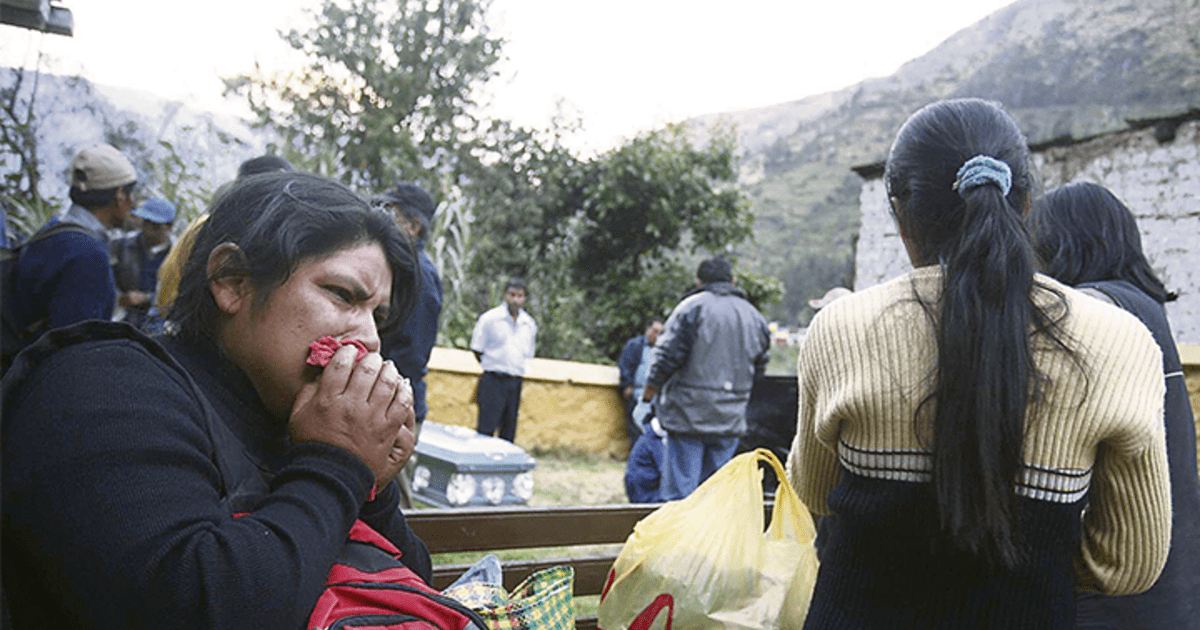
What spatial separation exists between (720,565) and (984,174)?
948mm

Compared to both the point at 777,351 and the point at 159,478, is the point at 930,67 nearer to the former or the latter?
the point at 777,351

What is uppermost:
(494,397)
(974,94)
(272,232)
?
(974,94)

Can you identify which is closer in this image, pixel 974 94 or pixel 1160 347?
pixel 1160 347

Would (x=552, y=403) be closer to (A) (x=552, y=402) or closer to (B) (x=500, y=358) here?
(A) (x=552, y=402)

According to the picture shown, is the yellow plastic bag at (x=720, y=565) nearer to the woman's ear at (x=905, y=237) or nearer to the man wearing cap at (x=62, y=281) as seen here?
the woman's ear at (x=905, y=237)

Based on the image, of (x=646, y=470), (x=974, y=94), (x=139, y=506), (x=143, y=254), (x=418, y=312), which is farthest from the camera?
(x=974, y=94)

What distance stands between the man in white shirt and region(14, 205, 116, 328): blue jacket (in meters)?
4.90

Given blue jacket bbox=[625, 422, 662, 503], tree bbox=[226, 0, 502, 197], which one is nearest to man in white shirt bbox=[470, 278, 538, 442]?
blue jacket bbox=[625, 422, 662, 503]

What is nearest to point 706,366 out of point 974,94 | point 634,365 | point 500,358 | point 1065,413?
point 500,358

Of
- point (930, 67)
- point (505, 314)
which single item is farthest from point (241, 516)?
point (930, 67)

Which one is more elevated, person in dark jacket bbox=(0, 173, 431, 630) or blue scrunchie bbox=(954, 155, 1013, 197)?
blue scrunchie bbox=(954, 155, 1013, 197)

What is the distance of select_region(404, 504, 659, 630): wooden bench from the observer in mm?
2016

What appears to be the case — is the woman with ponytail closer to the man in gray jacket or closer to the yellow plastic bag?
the yellow plastic bag

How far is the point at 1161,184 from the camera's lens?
306 inches
